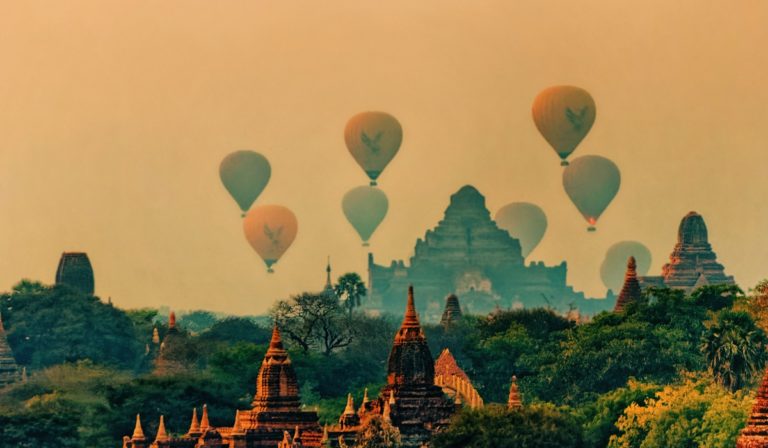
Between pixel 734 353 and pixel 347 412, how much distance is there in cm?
1688

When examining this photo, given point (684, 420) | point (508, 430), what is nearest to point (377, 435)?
point (508, 430)

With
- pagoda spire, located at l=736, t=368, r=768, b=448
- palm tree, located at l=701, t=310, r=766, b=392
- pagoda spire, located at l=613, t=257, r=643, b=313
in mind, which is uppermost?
pagoda spire, located at l=613, t=257, r=643, b=313

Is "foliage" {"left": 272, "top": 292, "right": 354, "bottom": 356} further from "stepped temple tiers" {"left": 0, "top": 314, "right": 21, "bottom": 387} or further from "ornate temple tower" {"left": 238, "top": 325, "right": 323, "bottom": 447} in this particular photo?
"ornate temple tower" {"left": 238, "top": 325, "right": 323, "bottom": 447}

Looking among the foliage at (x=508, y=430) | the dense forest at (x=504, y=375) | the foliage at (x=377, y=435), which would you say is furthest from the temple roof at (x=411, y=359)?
the foliage at (x=377, y=435)

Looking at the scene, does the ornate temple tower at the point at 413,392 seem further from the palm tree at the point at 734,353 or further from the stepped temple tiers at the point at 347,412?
the palm tree at the point at 734,353

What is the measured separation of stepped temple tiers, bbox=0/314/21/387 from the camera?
17350cm

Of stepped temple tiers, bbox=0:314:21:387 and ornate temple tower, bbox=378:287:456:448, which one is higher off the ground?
stepped temple tiers, bbox=0:314:21:387

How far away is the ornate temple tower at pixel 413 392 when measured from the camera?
116188 millimetres

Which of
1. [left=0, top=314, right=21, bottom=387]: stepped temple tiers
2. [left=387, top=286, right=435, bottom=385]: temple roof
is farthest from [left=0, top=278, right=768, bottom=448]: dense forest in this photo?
[left=387, top=286, right=435, bottom=385]: temple roof

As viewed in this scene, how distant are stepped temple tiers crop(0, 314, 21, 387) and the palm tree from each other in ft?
165

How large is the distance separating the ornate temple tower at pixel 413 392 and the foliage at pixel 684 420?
5735 millimetres

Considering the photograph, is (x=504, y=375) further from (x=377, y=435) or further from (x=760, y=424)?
(x=760, y=424)

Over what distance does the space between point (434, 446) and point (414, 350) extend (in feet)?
22.3

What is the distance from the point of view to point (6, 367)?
6924 inches
